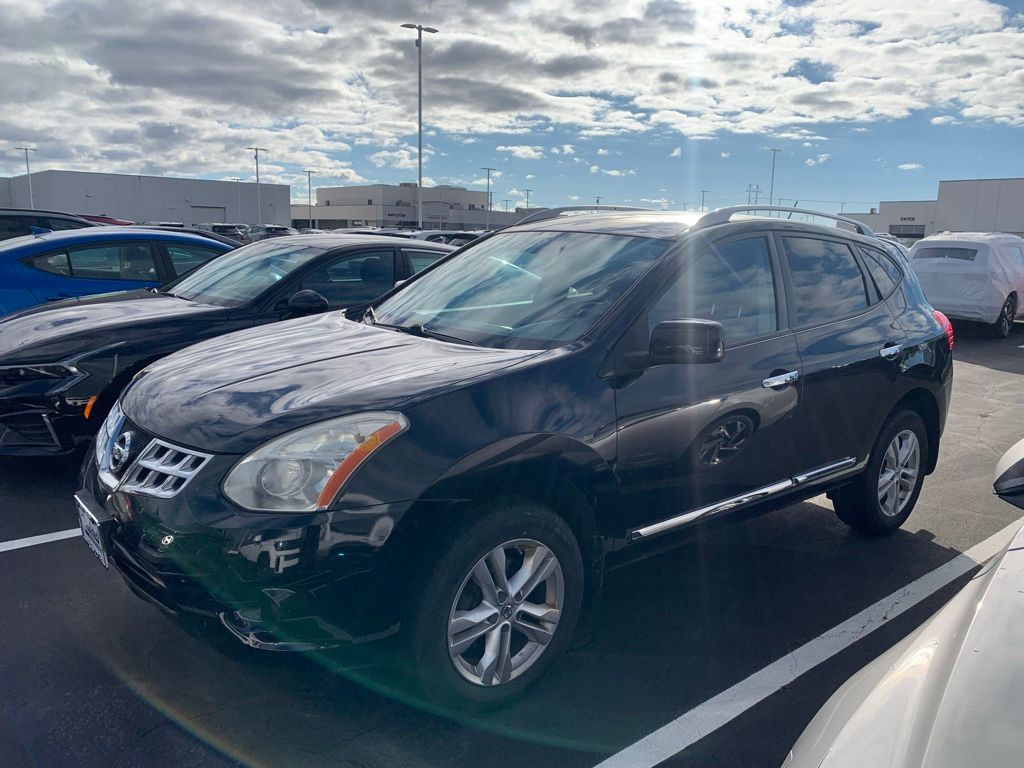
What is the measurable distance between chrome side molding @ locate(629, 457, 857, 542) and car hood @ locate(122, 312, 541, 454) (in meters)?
0.87

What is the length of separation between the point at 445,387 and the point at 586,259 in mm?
1230

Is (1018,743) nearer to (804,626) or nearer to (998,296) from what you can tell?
(804,626)

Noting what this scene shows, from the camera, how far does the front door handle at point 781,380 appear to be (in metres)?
3.53

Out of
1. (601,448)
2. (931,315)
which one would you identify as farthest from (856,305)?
(601,448)

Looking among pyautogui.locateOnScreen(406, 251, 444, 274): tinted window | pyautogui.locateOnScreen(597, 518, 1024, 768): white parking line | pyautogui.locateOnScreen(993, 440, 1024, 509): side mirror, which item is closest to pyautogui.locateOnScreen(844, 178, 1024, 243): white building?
pyautogui.locateOnScreen(406, 251, 444, 274): tinted window

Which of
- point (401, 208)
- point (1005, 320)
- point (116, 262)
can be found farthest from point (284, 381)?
point (401, 208)

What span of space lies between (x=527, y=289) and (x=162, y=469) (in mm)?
1734

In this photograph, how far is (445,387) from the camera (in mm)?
→ 2668

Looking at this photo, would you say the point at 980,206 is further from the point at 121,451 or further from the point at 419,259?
the point at 121,451

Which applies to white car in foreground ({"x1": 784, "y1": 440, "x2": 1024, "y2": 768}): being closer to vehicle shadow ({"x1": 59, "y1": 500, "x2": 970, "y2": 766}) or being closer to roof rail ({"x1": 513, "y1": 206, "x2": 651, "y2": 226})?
vehicle shadow ({"x1": 59, "y1": 500, "x2": 970, "y2": 766})

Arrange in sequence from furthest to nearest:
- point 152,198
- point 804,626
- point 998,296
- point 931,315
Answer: point 152,198, point 998,296, point 931,315, point 804,626

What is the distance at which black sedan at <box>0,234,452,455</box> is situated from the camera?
452cm

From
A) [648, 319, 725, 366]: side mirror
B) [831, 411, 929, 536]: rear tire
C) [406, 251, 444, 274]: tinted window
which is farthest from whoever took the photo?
[406, 251, 444, 274]: tinted window

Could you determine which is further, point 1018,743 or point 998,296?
point 998,296
